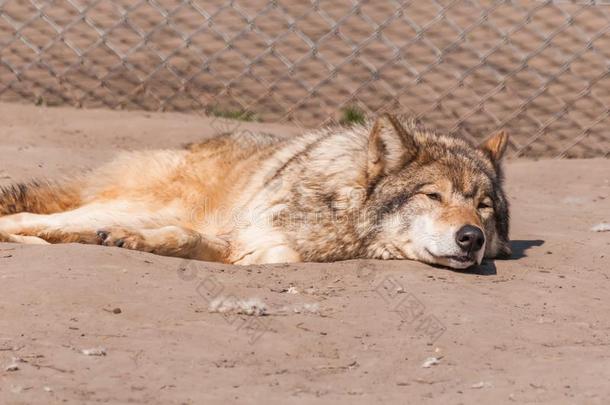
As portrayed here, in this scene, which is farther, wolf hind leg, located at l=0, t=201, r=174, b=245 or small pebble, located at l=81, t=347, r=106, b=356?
wolf hind leg, located at l=0, t=201, r=174, b=245

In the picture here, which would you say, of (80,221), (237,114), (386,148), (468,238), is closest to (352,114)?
(237,114)

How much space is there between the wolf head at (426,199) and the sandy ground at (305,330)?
0.42 feet

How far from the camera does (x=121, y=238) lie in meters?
4.52

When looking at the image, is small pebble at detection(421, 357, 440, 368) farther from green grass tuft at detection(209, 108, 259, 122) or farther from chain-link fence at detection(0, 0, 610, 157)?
green grass tuft at detection(209, 108, 259, 122)

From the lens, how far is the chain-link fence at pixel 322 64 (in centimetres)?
767

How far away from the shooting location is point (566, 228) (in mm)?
5586

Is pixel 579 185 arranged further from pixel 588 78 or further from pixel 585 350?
pixel 585 350

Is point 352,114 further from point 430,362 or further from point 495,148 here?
point 430,362

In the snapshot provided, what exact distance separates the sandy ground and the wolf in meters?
0.17

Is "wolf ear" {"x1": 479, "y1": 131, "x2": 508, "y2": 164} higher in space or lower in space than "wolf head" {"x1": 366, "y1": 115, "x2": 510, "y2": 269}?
higher

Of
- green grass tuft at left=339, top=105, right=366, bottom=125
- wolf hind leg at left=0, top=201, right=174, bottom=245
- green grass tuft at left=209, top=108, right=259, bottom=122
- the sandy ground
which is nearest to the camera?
the sandy ground

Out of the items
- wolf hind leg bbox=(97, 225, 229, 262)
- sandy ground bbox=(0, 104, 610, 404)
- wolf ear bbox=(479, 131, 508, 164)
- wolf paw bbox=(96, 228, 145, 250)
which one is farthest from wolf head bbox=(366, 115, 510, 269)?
wolf paw bbox=(96, 228, 145, 250)

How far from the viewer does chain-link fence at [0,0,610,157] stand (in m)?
7.67

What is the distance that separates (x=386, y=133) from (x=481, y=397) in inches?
76.6
